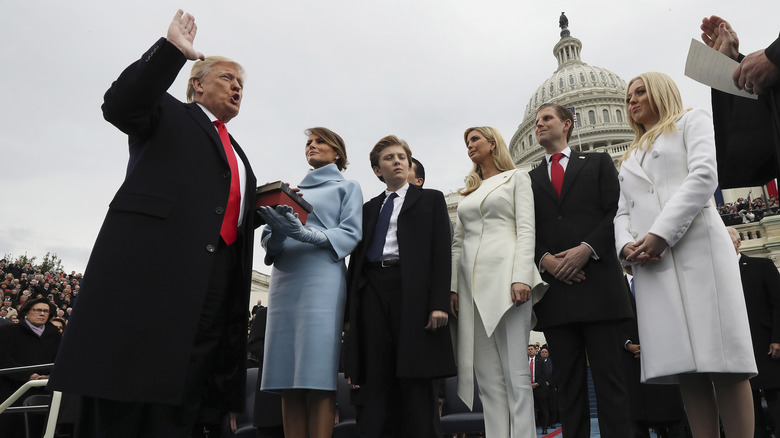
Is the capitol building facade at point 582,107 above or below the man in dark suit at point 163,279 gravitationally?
above

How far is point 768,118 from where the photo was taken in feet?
5.09

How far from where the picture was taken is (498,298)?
2604 millimetres

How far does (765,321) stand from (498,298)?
2762 millimetres

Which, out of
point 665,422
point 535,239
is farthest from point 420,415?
point 665,422

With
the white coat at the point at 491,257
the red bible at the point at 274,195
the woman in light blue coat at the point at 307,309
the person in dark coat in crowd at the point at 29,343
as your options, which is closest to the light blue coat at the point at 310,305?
the woman in light blue coat at the point at 307,309

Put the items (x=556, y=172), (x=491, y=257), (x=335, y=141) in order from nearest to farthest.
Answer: (x=491, y=257) → (x=556, y=172) → (x=335, y=141)

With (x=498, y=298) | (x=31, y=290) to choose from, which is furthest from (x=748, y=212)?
(x=31, y=290)

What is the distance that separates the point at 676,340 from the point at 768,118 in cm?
100

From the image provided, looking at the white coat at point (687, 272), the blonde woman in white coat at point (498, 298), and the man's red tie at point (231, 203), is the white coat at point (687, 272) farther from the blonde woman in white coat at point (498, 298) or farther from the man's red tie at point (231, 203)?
the man's red tie at point (231, 203)

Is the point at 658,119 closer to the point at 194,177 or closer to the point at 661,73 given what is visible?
the point at 661,73

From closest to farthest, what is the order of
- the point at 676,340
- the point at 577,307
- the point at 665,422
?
1. the point at 676,340
2. the point at 577,307
3. the point at 665,422

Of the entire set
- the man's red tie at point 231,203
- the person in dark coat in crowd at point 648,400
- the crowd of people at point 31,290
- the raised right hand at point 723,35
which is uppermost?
the crowd of people at point 31,290

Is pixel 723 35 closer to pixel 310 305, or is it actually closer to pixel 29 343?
pixel 310 305

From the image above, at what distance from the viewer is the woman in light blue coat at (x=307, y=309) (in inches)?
94.8
